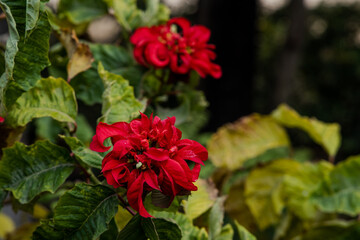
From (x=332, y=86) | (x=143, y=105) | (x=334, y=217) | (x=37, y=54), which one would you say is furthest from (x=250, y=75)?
(x=332, y=86)

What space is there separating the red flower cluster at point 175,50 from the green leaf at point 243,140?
43cm

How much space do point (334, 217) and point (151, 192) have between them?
1027 millimetres

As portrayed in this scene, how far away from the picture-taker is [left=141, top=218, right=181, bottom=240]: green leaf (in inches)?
25.9

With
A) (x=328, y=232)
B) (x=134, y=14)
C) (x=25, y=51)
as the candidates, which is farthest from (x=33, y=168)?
(x=328, y=232)

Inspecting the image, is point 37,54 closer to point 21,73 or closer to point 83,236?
point 21,73

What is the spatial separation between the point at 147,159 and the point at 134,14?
0.66 meters

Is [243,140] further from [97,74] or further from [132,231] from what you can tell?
[132,231]

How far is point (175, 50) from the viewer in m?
0.91

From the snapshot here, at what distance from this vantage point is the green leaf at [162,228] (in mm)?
657

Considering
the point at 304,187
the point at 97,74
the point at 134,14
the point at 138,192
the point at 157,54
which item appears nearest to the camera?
the point at 138,192

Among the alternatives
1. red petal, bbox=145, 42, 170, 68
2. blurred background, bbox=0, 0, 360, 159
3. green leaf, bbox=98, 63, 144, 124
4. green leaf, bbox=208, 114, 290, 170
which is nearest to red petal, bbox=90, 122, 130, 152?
green leaf, bbox=98, 63, 144, 124

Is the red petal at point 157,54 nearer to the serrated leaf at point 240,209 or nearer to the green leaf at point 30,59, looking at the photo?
the green leaf at point 30,59

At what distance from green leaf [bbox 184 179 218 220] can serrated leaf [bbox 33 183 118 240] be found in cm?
24

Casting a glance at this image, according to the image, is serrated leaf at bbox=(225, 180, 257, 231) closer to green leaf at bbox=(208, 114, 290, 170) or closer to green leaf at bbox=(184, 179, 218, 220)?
green leaf at bbox=(208, 114, 290, 170)
